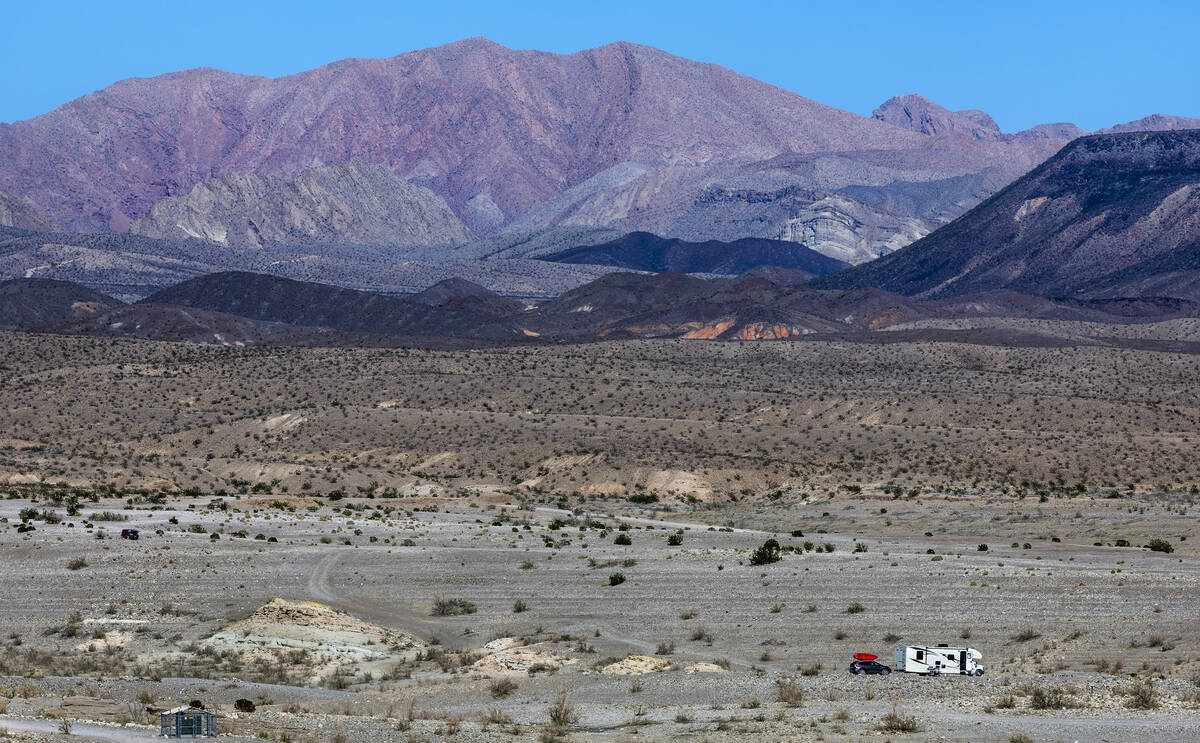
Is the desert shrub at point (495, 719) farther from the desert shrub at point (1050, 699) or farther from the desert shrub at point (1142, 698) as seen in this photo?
the desert shrub at point (1142, 698)

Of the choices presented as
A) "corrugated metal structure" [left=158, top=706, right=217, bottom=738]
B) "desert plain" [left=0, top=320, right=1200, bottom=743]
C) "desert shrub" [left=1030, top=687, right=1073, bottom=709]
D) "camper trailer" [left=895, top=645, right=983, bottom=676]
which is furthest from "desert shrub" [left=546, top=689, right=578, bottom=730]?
"desert shrub" [left=1030, top=687, right=1073, bottom=709]

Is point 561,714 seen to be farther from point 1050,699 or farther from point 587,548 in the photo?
point 587,548

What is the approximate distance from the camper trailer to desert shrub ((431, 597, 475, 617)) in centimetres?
1331

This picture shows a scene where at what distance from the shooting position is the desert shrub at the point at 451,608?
134 feet

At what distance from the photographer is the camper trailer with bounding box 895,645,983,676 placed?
29.9 meters

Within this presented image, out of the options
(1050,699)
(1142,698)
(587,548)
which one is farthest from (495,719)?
(587,548)

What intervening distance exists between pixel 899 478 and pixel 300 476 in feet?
91.5

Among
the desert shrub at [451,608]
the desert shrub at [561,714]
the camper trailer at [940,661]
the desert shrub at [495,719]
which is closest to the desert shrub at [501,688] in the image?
the desert shrub at [561,714]

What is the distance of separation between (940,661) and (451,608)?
14.7m

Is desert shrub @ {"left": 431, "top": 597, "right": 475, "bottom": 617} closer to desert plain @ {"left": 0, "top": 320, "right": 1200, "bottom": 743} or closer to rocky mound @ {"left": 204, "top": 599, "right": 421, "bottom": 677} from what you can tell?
desert plain @ {"left": 0, "top": 320, "right": 1200, "bottom": 743}

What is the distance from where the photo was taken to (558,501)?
7588cm

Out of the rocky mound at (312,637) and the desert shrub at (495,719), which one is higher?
the desert shrub at (495,719)

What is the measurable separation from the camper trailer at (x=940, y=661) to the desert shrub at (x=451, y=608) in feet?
43.7

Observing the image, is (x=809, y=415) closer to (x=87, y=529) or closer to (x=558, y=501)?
(x=558, y=501)
